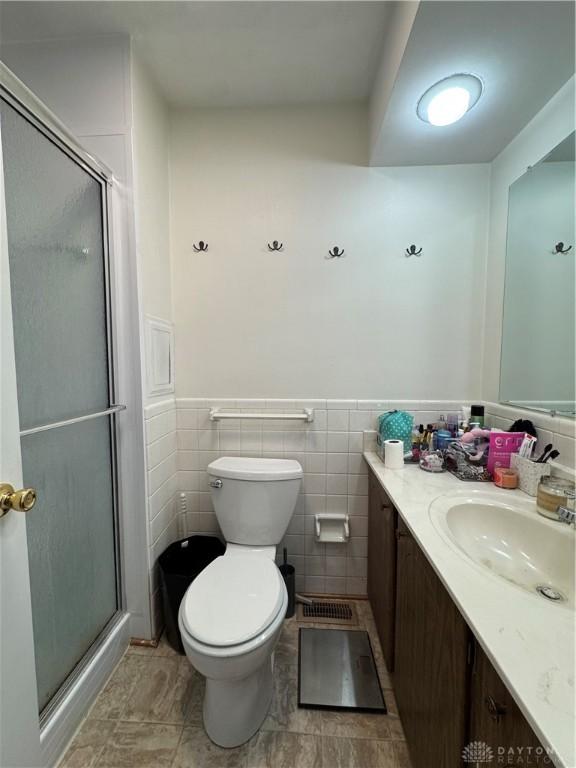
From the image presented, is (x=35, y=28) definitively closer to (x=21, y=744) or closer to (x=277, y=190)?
(x=277, y=190)

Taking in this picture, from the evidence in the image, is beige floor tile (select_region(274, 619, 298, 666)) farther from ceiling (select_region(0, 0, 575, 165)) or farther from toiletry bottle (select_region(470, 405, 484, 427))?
ceiling (select_region(0, 0, 575, 165))

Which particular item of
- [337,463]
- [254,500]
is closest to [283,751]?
[254,500]

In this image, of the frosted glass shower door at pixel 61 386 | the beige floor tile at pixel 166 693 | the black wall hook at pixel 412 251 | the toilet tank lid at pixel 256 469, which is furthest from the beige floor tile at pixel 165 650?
the black wall hook at pixel 412 251

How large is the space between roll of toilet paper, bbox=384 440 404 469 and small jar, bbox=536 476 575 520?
0.48m

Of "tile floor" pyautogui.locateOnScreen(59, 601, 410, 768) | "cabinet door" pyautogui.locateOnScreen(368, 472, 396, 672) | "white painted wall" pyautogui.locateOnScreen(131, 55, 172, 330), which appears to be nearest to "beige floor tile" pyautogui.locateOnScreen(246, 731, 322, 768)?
"tile floor" pyautogui.locateOnScreen(59, 601, 410, 768)

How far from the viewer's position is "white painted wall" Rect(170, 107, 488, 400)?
154 cm

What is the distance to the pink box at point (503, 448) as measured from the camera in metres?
1.18

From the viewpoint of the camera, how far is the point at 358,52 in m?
1.27

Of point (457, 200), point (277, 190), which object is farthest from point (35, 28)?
point (457, 200)

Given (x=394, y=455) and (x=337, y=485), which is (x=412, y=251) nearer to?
(x=394, y=455)

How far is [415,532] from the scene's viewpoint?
0.84m

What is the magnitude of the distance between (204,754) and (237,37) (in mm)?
2588

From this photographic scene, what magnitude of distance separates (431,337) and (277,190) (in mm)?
1088

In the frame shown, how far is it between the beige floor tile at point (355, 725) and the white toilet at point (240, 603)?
0.23m
